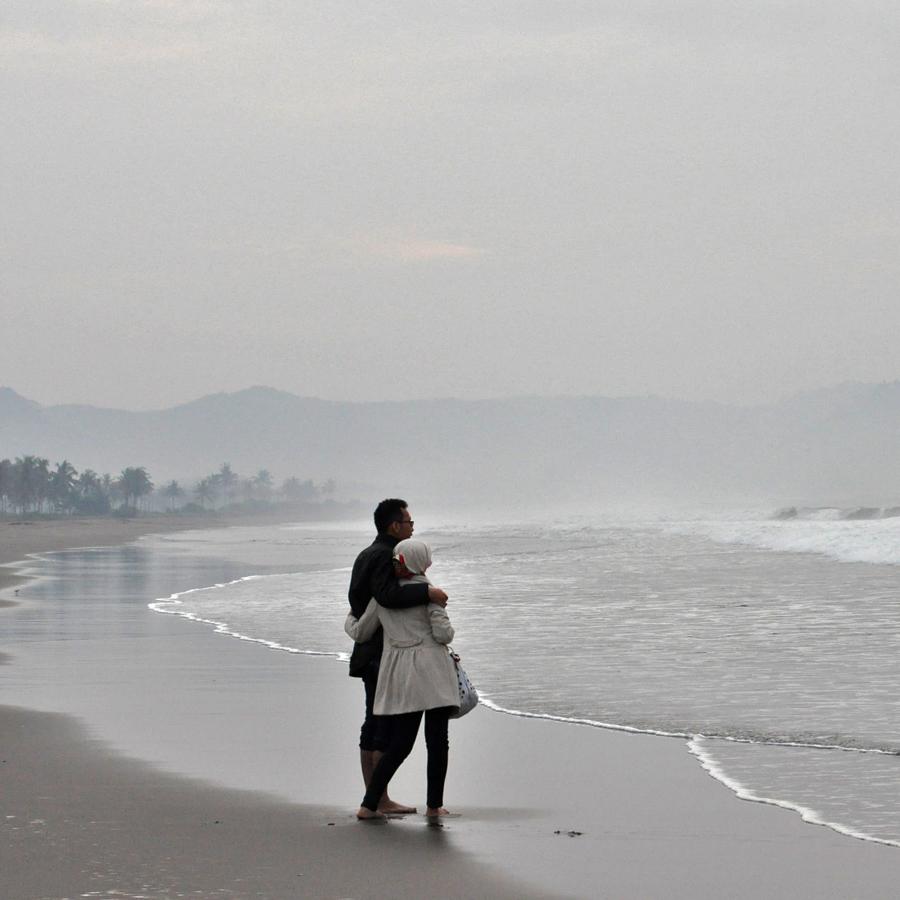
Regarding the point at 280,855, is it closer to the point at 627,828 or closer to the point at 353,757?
the point at 627,828

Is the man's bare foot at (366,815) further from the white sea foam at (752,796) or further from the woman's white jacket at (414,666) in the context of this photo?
the white sea foam at (752,796)

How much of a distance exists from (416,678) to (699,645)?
889 centimetres

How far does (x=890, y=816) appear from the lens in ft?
25.1

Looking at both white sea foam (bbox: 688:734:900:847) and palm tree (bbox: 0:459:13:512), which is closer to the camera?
white sea foam (bbox: 688:734:900:847)

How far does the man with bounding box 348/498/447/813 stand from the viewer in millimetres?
7734

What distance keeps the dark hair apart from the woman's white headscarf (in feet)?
0.68

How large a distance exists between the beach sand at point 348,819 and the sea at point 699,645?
51 centimetres

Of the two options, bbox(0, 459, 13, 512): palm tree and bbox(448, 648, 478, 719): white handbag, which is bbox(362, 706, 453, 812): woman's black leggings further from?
bbox(0, 459, 13, 512): palm tree

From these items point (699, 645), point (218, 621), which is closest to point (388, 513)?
point (699, 645)

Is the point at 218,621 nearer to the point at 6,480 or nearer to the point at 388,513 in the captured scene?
the point at 388,513

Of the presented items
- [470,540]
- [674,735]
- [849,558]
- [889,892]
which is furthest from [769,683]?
[470,540]

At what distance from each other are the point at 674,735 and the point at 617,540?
38.5 m

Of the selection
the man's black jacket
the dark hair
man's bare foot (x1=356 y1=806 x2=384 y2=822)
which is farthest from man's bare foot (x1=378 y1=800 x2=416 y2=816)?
the dark hair

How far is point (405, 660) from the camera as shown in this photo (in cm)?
781
